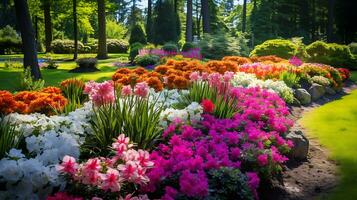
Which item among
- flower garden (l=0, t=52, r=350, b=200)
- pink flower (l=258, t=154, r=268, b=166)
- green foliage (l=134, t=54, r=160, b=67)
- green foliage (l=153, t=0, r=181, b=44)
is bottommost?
pink flower (l=258, t=154, r=268, b=166)

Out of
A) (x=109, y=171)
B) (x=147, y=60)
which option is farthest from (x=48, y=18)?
(x=109, y=171)

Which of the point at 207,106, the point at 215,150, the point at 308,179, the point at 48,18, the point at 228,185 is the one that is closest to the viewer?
the point at 228,185

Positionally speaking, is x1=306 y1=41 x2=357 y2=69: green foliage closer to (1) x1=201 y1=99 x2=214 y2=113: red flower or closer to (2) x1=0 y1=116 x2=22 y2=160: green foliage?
(1) x1=201 y1=99 x2=214 y2=113: red flower

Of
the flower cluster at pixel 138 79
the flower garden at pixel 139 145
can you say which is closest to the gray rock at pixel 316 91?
the flower garden at pixel 139 145

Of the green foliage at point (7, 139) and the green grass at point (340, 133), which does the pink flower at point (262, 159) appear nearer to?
the green grass at point (340, 133)

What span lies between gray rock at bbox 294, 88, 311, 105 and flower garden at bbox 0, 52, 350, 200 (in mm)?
4214

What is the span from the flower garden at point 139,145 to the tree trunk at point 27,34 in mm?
8208

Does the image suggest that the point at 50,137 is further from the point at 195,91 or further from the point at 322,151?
the point at 322,151

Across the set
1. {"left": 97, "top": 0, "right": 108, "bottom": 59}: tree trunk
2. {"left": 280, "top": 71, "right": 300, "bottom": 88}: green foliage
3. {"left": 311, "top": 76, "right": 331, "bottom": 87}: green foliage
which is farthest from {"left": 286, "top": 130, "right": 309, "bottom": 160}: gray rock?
{"left": 97, "top": 0, "right": 108, "bottom": 59}: tree trunk

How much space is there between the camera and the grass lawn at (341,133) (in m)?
6.18

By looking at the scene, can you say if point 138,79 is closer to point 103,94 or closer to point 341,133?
point 103,94

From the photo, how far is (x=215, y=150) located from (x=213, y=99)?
2070mm

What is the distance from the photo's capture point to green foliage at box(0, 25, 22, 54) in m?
37.8

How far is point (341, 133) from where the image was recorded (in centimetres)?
904
